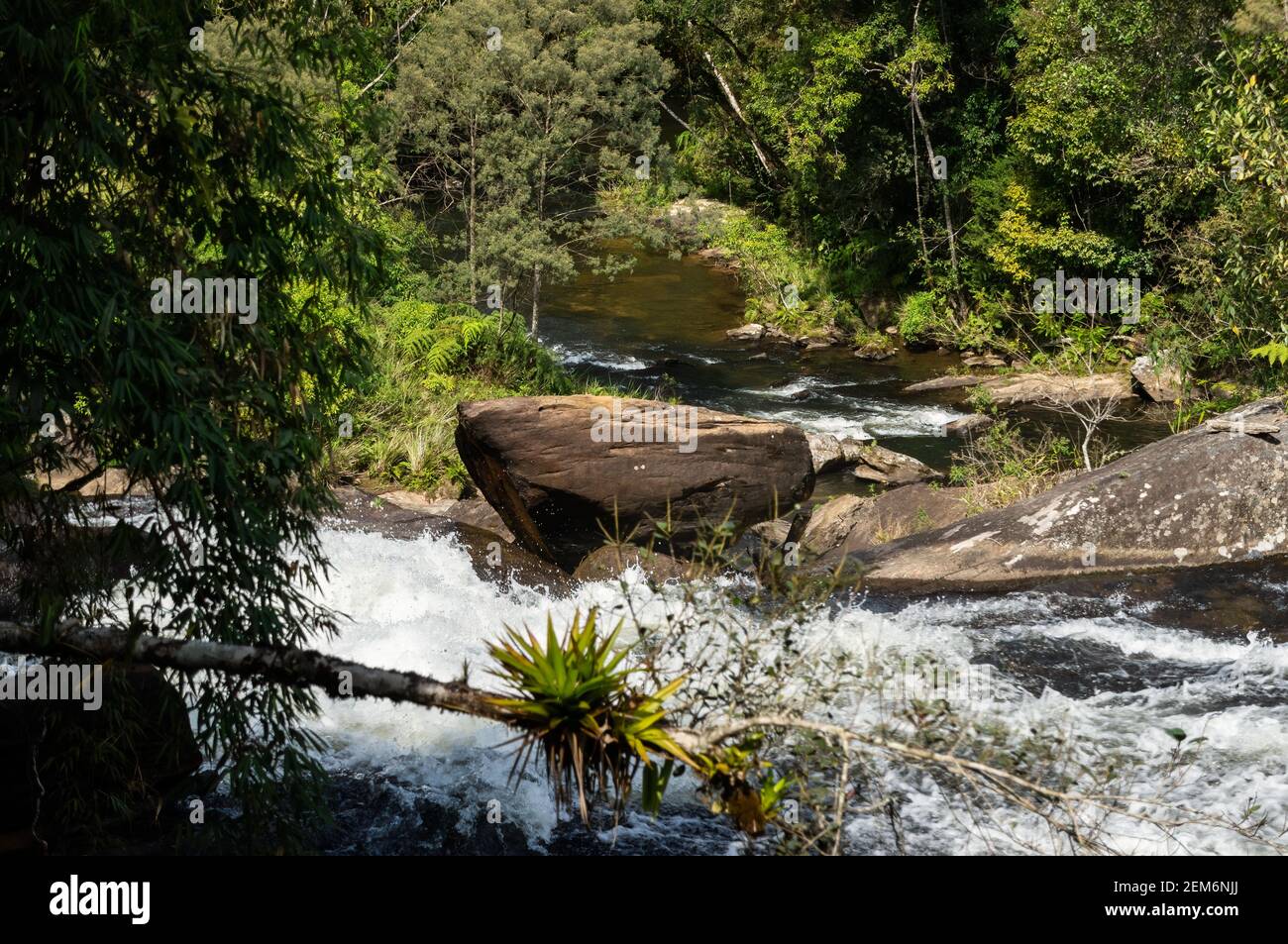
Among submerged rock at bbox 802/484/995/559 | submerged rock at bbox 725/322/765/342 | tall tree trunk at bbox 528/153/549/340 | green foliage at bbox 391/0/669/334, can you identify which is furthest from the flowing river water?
submerged rock at bbox 725/322/765/342

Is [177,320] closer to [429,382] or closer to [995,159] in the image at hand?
[429,382]

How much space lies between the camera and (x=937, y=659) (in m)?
Answer: 8.72

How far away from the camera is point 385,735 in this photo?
867 cm

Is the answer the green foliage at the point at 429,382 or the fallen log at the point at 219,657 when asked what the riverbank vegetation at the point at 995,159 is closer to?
the green foliage at the point at 429,382

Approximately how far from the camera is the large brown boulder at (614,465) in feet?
39.7

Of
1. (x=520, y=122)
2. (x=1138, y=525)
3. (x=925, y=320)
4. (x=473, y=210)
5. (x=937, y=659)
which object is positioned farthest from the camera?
(x=925, y=320)

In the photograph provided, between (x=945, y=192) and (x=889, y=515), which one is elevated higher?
(x=945, y=192)

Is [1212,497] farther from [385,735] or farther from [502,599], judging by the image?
[385,735]

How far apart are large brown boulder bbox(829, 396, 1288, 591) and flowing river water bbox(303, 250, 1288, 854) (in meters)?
0.39

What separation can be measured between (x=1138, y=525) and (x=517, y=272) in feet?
40.9

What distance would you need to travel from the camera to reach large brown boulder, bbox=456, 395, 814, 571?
12.1m

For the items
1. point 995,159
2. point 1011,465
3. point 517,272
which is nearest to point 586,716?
point 1011,465

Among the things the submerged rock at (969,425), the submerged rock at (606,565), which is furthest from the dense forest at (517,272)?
the submerged rock at (606,565)

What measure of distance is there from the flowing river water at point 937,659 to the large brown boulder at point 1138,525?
39cm
